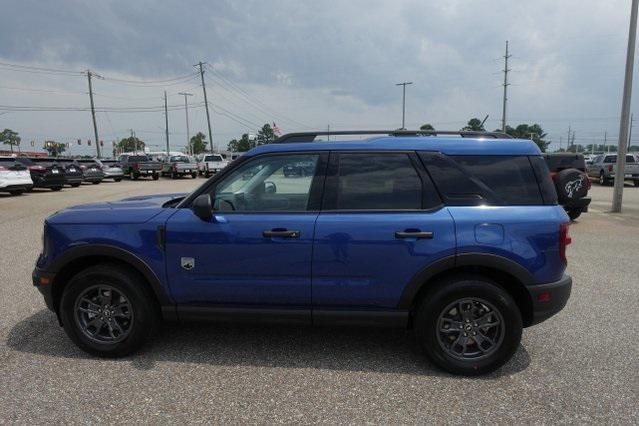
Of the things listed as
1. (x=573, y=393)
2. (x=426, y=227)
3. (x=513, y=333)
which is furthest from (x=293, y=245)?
(x=573, y=393)

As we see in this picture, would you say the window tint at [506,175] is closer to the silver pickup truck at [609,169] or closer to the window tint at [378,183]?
the window tint at [378,183]

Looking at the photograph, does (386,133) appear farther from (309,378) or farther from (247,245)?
(309,378)

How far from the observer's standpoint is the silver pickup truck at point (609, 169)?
24.7m

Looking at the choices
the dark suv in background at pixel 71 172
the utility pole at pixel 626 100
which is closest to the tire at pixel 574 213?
the utility pole at pixel 626 100

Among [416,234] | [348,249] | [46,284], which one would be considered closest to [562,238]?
[416,234]

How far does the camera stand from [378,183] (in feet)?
11.7

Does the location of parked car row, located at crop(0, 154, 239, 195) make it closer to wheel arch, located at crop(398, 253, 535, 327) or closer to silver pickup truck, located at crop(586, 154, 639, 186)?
wheel arch, located at crop(398, 253, 535, 327)

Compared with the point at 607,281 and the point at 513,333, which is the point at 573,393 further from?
the point at 607,281

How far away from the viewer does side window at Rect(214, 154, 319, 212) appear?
12.1ft

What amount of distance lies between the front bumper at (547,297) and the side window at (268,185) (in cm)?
185

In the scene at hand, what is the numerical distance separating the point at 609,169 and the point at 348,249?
89.5 feet

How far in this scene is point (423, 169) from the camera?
3.56 meters

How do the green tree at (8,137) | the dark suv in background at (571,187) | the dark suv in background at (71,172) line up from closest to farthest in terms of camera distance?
the dark suv in background at (571,187), the dark suv in background at (71,172), the green tree at (8,137)

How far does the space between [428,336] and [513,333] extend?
615mm
